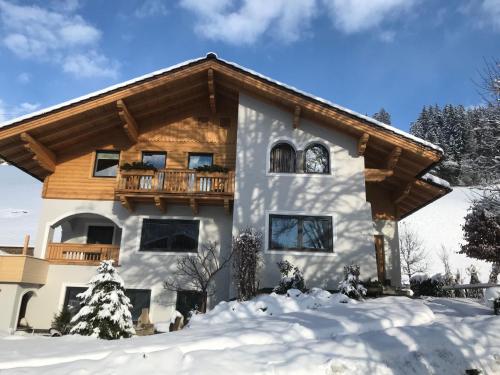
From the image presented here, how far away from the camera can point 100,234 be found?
16891mm

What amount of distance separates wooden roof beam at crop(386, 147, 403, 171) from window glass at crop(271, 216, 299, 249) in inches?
155

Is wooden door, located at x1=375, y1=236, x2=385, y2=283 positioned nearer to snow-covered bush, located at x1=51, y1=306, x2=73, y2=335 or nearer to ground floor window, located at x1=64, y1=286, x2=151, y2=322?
ground floor window, located at x1=64, y1=286, x2=151, y2=322

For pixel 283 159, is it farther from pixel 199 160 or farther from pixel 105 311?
pixel 105 311

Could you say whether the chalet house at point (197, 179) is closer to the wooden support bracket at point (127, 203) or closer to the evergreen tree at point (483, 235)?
the wooden support bracket at point (127, 203)

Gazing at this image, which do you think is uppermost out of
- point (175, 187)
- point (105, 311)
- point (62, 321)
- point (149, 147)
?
point (149, 147)

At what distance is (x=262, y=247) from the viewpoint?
546 inches

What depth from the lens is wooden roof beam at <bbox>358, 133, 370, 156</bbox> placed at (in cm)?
1425

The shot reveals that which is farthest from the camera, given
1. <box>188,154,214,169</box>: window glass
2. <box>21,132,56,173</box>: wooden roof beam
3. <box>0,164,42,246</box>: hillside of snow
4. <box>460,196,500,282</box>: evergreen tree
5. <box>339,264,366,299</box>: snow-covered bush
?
<box>0,164,42,246</box>: hillside of snow

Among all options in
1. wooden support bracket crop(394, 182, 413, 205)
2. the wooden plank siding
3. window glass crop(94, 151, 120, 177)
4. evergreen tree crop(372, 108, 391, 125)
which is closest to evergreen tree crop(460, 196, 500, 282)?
wooden support bracket crop(394, 182, 413, 205)

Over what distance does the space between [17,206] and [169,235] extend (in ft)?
139

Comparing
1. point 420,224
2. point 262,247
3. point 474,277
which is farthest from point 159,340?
point 420,224

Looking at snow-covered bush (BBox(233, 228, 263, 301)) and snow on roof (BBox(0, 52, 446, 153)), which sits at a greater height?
snow on roof (BBox(0, 52, 446, 153))

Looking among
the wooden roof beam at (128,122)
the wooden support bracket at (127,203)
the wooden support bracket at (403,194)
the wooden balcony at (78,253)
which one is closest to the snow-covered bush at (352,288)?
the wooden support bracket at (403,194)

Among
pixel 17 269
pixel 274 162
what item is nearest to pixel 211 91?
pixel 274 162
